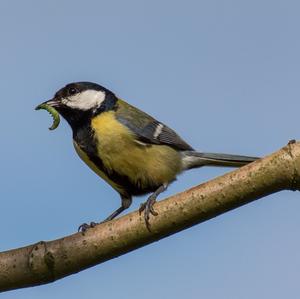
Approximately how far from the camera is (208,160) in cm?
502

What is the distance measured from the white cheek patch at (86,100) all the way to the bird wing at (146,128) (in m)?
0.17

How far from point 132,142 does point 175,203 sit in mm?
1824

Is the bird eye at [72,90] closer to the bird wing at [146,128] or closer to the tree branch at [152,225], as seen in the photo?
the bird wing at [146,128]

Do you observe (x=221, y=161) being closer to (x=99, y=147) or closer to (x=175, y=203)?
(x=99, y=147)

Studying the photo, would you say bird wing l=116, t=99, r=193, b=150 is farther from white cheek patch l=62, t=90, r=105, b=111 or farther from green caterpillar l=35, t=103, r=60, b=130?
green caterpillar l=35, t=103, r=60, b=130

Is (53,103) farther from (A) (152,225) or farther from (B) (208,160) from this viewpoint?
(A) (152,225)

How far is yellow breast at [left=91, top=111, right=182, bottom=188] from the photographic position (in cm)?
463

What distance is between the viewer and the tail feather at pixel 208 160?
4.77m

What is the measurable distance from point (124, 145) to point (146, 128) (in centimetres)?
38

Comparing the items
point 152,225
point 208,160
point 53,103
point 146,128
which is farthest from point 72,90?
point 152,225

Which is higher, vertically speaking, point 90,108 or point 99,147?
point 90,108

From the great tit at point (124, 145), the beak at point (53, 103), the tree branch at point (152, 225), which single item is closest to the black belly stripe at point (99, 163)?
the great tit at point (124, 145)

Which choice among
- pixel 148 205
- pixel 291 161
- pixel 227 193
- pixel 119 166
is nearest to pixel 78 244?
pixel 148 205

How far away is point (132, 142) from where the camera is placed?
4.76 meters
